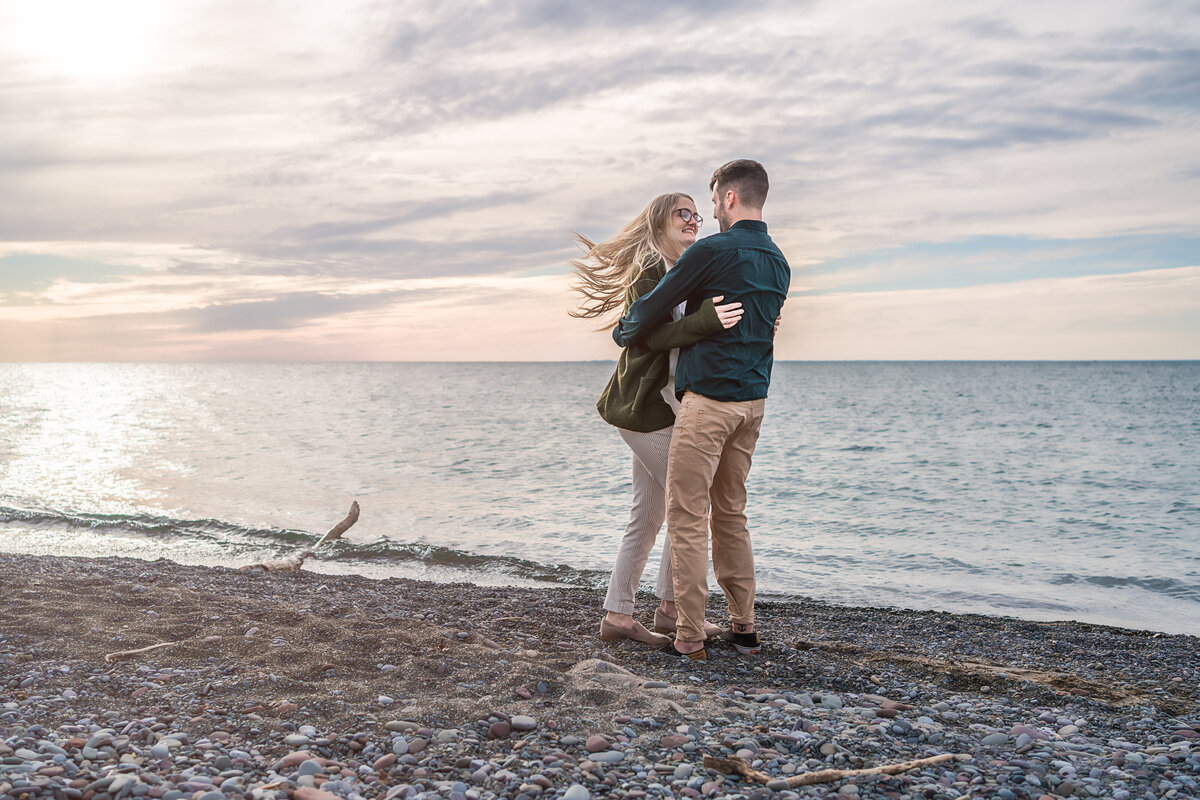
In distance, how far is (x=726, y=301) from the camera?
161 inches

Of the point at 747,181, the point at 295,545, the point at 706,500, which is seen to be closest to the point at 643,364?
the point at 706,500

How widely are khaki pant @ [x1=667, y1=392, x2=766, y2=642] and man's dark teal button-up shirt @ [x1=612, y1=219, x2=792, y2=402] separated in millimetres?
122

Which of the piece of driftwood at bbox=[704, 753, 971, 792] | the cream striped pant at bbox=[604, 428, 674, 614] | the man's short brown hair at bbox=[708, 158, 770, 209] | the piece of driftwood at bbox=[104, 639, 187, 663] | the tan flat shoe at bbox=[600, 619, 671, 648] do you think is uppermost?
the man's short brown hair at bbox=[708, 158, 770, 209]

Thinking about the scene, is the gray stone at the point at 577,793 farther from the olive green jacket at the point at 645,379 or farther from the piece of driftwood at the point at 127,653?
the piece of driftwood at the point at 127,653

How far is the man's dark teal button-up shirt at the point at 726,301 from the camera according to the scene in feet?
13.3

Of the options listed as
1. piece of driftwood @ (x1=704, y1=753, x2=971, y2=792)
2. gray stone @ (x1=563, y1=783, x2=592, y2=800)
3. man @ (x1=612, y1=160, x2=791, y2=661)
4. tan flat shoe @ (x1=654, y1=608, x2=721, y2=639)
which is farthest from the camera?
tan flat shoe @ (x1=654, y1=608, x2=721, y2=639)

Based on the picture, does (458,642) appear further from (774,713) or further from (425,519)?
(425,519)

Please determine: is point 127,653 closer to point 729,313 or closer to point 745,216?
point 729,313

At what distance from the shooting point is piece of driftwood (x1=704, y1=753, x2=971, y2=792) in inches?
109

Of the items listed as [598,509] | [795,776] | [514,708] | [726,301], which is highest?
[726,301]

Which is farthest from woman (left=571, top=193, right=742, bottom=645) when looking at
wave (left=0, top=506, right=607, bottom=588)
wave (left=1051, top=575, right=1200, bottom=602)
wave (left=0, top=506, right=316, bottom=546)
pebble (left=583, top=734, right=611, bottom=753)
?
wave (left=0, top=506, right=316, bottom=546)

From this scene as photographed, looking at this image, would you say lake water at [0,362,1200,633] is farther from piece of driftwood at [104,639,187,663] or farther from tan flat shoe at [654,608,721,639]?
piece of driftwood at [104,639,187,663]

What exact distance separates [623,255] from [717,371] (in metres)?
0.98

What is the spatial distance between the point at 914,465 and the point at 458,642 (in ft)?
57.2
